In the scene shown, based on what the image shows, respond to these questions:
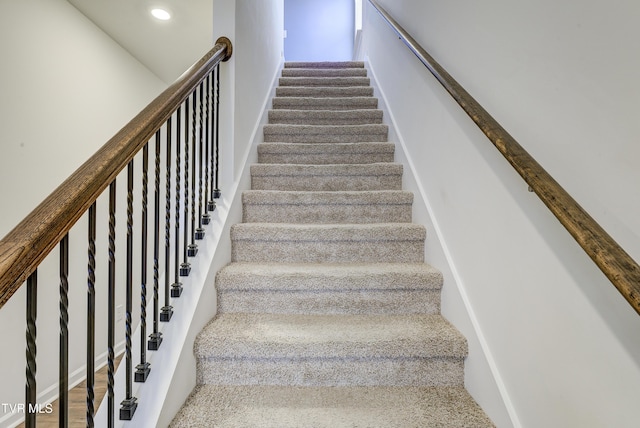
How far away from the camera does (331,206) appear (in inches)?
82.1

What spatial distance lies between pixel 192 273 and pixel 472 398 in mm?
1122

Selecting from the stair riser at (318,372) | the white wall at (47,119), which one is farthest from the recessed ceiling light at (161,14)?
the stair riser at (318,372)

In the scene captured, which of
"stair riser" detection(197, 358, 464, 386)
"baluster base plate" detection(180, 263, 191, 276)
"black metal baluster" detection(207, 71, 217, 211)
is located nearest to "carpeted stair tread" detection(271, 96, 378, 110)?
"black metal baluster" detection(207, 71, 217, 211)

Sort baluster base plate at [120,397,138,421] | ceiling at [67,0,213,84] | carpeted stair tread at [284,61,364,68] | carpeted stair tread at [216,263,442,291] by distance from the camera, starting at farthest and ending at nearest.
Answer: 1. carpeted stair tread at [284,61,364,68]
2. ceiling at [67,0,213,84]
3. carpeted stair tread at [216,263,442,291]
4. baluster base plate at [120,397,138,421]

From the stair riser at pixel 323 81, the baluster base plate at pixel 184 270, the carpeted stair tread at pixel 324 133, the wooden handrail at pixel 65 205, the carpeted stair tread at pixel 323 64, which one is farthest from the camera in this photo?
the carpeted stair tread at pixel 323 64

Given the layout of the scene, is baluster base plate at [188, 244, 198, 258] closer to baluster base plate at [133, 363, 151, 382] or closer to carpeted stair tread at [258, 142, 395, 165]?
baluster base plate at [133, 363, 151, 382]

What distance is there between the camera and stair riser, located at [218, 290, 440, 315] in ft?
5.21

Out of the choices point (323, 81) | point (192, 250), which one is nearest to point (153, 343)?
point (192, 250)

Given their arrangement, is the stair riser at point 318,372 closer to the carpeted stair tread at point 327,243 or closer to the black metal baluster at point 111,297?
the black metal baluster at point 111,297

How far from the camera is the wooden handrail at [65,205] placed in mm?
584

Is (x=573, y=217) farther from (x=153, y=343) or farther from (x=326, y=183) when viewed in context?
(x=326, y=183)

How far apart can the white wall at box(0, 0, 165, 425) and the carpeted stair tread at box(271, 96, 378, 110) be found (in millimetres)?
1292

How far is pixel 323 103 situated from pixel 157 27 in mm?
1383

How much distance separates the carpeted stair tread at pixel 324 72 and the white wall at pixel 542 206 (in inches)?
90.7
